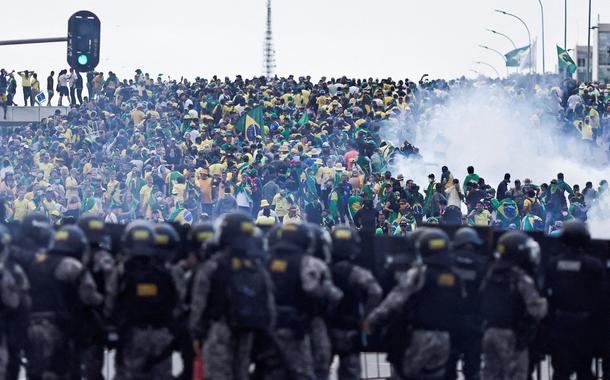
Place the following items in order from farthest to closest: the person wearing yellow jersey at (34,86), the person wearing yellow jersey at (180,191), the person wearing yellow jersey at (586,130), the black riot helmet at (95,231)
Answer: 1. the person wearing yellow jersey at (34,86)
2. the person wearing yellow jersey at (586,130)
3. the person wearing yellow jersey at (180,191)
4. the black riot helmet at (95,231)

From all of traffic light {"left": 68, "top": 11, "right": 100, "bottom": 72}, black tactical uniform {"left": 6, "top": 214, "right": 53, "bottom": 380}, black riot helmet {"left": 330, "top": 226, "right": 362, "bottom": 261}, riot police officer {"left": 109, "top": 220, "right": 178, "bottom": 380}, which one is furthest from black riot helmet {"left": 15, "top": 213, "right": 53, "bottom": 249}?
traffic light {"left": 68, "top": 11, "right": 100, "bottom": 72}

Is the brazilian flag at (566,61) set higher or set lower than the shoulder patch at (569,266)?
higher

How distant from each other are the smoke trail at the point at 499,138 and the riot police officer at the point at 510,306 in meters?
27.1

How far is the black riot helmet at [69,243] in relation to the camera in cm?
1484

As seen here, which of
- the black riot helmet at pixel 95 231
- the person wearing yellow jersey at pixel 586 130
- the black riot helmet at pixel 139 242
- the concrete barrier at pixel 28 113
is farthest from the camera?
the concrete barrier at pixel 28 113

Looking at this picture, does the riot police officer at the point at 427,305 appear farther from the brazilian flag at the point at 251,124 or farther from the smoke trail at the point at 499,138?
the brazilian flag at the point at 251,124

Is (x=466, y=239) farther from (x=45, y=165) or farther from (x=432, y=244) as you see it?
(x=45, y=165)

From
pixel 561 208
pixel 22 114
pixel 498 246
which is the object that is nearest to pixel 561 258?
pixel 498 246

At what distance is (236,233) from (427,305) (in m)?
1.71

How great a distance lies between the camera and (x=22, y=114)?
63969mm

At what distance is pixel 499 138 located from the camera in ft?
167

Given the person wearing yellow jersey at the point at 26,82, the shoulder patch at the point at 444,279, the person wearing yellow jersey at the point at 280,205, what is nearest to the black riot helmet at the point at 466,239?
the shoulder patch at the point at 444,279

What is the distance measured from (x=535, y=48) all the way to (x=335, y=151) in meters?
54.0

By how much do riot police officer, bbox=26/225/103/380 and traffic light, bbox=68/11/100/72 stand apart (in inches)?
486
